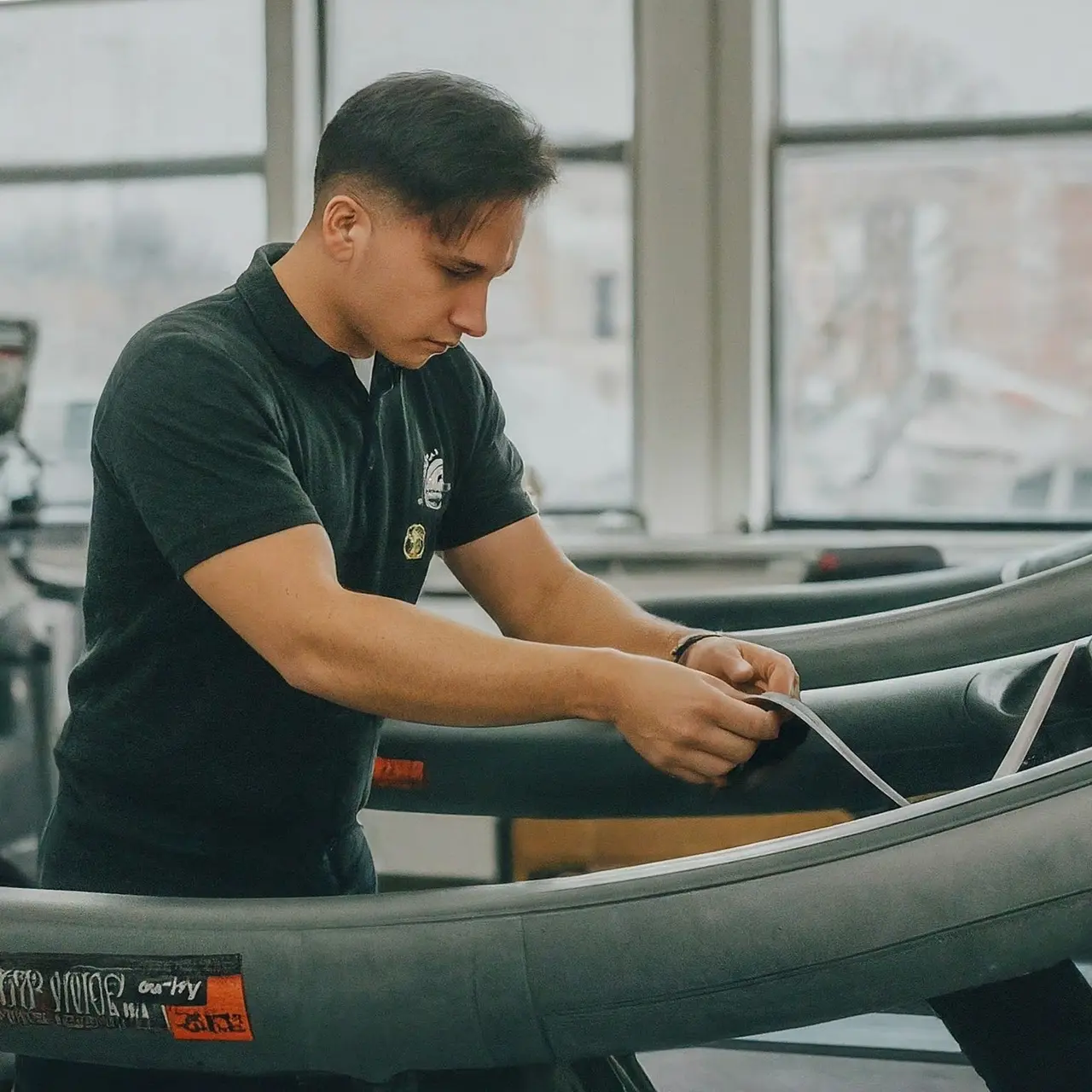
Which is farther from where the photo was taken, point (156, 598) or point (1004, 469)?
point (1004, 469)

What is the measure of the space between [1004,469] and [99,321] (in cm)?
223

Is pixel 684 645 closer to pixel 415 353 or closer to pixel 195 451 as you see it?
pixel 415 353

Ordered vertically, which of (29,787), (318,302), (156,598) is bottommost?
(29,787)

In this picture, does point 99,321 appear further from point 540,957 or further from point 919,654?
point 540,957

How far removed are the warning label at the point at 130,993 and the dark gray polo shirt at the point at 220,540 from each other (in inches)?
8.4

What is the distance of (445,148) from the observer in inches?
44.7

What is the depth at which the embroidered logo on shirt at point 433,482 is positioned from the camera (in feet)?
4.47

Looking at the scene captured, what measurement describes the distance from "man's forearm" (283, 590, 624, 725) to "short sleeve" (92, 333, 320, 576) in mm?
92

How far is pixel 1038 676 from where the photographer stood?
139cm

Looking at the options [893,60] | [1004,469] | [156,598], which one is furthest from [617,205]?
[156,598]

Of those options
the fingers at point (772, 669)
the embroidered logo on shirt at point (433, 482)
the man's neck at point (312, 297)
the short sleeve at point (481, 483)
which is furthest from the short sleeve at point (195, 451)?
the fingers at point (772, 669)

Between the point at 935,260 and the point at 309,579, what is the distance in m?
2.45

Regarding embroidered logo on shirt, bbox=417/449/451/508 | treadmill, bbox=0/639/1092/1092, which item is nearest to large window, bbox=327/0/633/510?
embroidered logo on shirt, bbox=417/449/451/508

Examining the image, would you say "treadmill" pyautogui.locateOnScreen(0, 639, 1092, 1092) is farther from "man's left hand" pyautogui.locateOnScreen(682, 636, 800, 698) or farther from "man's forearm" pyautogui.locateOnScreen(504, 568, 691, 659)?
"man's forearm" pyautogui.locateOnScreen(504, 568, 691, 659)
